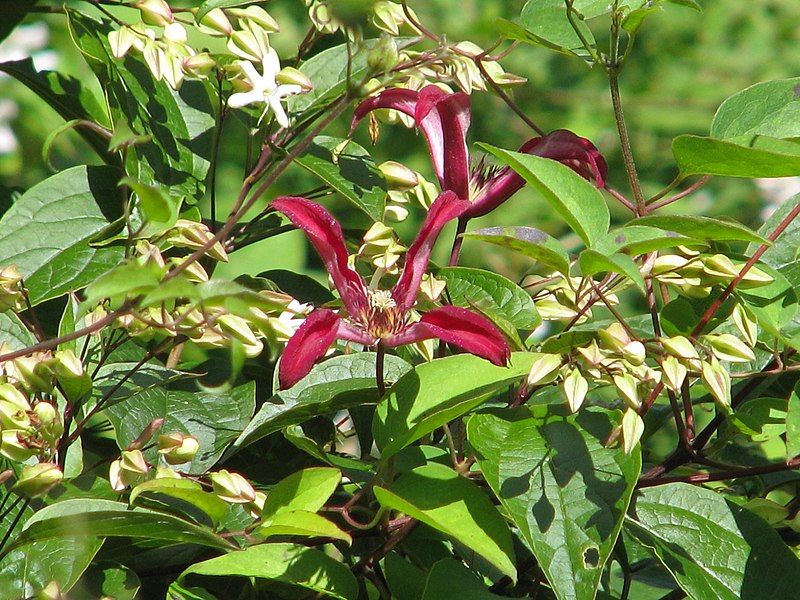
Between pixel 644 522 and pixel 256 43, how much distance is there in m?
0.36

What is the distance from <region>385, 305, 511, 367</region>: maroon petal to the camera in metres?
0.47

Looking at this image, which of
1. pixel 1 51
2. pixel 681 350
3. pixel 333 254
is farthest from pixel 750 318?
pixel 1 51

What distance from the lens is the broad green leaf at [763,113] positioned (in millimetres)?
601

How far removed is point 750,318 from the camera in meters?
0.54

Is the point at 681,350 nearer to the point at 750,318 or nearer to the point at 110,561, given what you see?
the point at 750,318

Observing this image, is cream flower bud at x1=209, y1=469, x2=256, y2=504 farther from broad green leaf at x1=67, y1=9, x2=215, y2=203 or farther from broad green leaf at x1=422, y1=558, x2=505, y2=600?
broad green leaf at x1=67, y1=9, x2=215, y2=203

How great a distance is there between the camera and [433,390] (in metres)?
0.51

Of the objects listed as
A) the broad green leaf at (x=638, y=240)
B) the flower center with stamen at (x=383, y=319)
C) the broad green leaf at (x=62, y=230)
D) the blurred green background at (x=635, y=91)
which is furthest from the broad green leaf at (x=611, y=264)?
the blurred green background at (x=635, y=91)

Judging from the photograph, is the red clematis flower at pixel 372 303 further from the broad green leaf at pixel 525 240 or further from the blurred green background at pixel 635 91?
the blurred green background at pixel 635 91

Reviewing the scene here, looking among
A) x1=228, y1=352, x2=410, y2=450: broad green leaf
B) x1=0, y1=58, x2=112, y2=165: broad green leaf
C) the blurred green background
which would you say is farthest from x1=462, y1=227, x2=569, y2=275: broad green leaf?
the blurred green background

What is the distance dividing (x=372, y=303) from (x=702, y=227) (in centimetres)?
18

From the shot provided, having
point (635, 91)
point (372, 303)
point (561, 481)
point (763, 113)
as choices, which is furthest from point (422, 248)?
point (635, 91)

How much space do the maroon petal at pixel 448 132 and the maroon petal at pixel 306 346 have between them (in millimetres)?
142

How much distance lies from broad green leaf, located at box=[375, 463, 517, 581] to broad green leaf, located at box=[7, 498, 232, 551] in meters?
0.09
